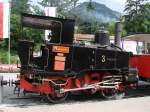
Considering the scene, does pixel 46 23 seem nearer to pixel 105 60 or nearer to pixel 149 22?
pixel 105 60

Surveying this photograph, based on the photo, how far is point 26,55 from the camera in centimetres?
1273

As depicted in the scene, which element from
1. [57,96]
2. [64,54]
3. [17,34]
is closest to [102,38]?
[64,54]

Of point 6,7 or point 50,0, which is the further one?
point 50,0

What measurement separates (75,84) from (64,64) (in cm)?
83

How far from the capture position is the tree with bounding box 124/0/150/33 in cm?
6593

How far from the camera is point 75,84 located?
44.7ft

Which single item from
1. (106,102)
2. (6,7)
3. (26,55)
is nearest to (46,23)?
(26,55)

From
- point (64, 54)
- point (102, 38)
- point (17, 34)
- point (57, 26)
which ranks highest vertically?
point (57, 26)

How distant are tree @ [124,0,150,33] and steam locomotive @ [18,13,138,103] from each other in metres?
50.1

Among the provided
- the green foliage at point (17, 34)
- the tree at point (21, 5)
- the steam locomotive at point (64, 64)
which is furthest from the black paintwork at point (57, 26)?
the tree at point (21, 5)

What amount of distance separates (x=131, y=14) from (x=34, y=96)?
61679 mm

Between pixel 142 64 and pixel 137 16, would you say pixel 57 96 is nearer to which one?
pixel 142 64

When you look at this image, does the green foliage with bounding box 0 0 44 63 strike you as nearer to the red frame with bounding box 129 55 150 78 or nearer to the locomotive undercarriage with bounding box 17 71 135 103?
the locomotive undercarriage with bounding box 17 71 135 103

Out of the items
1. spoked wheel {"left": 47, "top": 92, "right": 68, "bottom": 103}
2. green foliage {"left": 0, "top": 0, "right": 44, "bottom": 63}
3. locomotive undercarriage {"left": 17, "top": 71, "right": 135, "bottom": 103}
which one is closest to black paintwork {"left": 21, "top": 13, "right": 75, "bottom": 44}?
green foliage {"left": 0, "top": 0, "right": 44, "bottom": 63}
